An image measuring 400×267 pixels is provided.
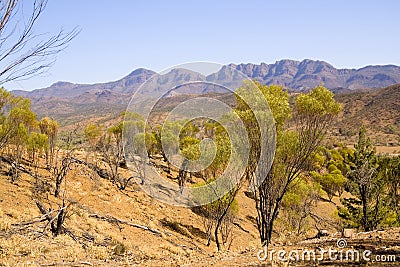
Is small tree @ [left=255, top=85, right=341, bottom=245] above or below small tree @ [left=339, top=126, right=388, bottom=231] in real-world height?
above

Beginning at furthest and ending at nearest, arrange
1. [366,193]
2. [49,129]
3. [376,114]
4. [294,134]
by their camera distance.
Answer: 1. [376,114]
2. [49,129]
3. [366,193]
4. [294,134]

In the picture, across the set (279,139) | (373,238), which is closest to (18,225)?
(279,139)

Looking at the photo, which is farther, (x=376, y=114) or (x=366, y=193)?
(x=376, y=114)

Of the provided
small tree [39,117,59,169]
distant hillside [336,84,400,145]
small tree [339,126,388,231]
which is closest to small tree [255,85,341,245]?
small tree [339,126,388,231]

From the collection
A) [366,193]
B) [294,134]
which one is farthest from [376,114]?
[294,134]

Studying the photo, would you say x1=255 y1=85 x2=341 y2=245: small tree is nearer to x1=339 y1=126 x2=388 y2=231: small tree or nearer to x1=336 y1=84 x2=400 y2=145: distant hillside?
x1=339 y1=126 x2=388 y2=231: small tree

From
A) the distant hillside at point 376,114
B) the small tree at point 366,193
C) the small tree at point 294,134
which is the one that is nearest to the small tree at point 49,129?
the small tree at point 294,134

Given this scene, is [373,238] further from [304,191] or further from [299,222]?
[304,191]

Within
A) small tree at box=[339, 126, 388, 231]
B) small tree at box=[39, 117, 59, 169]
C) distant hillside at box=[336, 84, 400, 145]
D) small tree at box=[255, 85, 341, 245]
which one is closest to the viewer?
small tree at box=[255, 85, 341, 245]

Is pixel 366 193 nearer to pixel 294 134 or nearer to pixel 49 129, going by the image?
pixel 294 134

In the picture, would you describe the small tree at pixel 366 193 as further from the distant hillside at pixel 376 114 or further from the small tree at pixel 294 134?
the distant hillside at pixel 376 114

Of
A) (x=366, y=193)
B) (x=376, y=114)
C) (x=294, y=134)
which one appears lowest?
(x=366, y=193)

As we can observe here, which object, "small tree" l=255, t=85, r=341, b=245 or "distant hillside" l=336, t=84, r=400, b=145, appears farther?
"distant hillside" l=336, t=84, r=400, b=145

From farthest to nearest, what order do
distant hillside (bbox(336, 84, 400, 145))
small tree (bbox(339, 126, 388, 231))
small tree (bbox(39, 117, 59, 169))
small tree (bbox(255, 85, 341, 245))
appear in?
1. distant hillside (bbox(336, 84, 400, 145))
2. small tree (bbox(39, 117, 59, 169))
3. small tree (bbox(339, 126, 388, 231))
4. small tree (bbox(255, 85, 341, 245))
